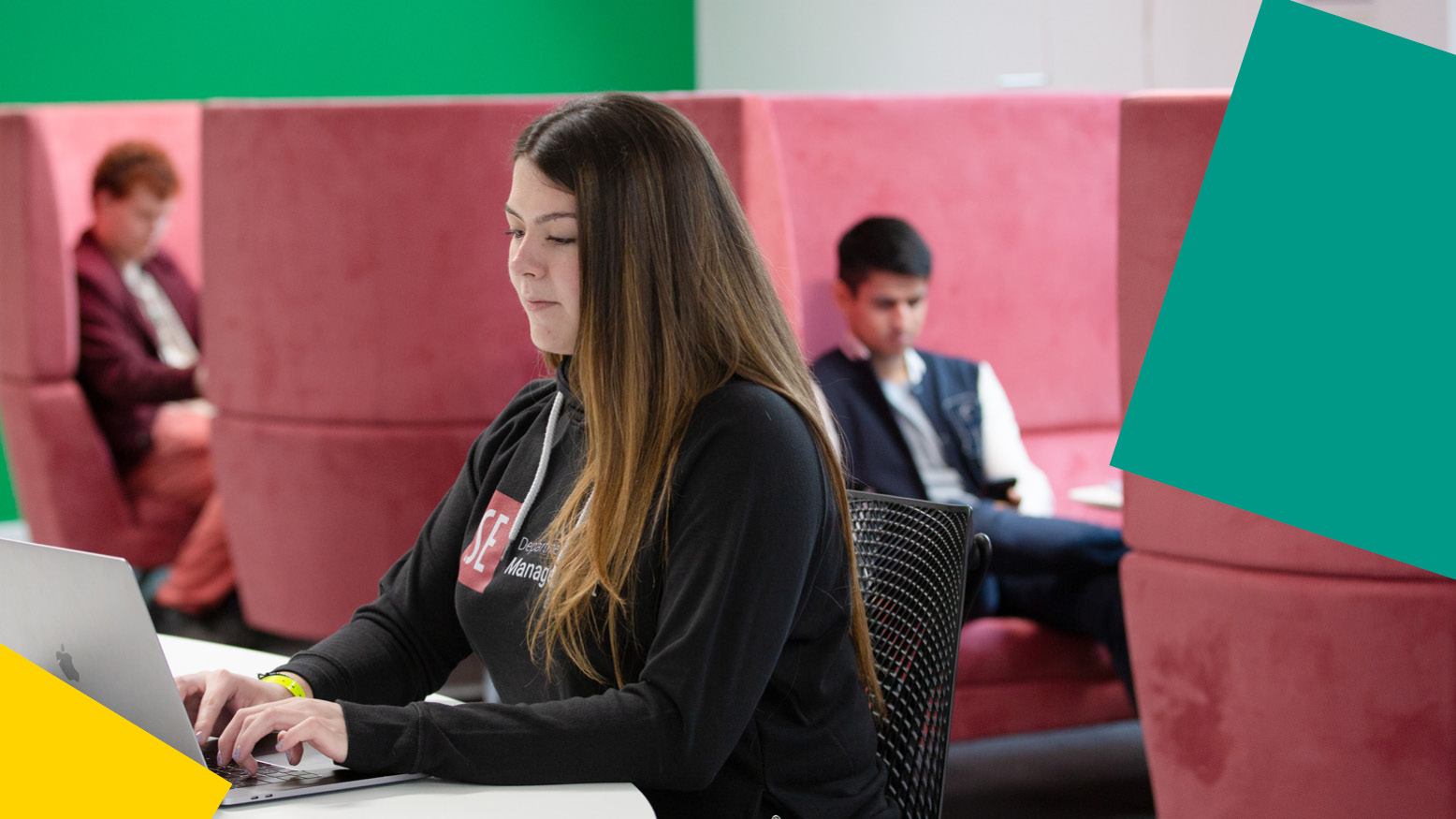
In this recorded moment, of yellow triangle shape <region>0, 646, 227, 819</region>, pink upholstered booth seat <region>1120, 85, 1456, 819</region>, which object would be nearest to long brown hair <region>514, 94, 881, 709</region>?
yellow triangle shape <region>0, 646, 227, 819</region>

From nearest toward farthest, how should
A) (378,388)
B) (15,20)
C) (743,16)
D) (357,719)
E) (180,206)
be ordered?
(357,719)
(378,388)
(180,206)
(15,20)
(743,16)

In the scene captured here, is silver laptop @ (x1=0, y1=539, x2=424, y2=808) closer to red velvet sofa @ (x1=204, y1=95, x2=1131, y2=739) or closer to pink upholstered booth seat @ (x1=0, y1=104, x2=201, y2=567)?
red velvet sofa @ (x1=204, y1=95, x2=1131, y2=739)

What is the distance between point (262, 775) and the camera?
118 centimetres

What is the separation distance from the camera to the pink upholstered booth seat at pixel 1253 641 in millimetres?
1896

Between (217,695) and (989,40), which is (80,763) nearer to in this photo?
(217,695)

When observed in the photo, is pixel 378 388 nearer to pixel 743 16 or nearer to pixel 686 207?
pixel 686 207

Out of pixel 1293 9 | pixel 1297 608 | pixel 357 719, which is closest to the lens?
pixel 1293 9

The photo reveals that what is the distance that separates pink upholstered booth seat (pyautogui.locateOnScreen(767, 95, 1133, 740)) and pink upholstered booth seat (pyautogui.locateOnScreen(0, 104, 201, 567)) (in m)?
1.57

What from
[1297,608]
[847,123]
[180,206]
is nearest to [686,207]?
[1297,608]

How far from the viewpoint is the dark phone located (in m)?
2.96

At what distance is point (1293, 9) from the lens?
3.22ft

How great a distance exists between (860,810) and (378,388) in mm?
1724

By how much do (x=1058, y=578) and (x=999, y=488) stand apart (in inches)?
15.2

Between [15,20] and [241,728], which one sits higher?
[15,20]
